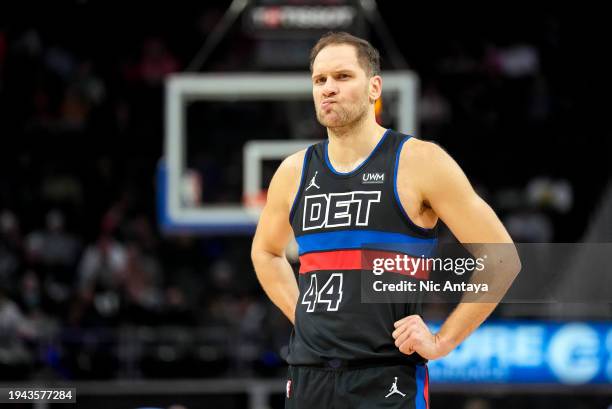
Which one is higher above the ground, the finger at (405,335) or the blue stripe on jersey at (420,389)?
the finger at (405,335)

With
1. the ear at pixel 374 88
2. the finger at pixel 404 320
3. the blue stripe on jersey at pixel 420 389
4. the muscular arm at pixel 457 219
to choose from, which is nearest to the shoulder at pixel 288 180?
the ear at pixel 374 88

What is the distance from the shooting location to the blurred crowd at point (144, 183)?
13211mm

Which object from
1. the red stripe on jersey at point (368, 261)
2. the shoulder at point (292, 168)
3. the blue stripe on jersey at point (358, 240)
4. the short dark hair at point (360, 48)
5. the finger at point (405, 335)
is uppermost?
the short dark hair at point (360, 48)

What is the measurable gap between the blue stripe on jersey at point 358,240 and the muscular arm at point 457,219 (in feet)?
0.50

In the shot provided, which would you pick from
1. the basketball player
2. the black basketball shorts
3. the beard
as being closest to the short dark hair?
the basketball player

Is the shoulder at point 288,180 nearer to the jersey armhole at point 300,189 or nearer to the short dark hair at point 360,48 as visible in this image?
the jersey armhole at point 300,189

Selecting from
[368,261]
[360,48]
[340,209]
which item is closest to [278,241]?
[340,209]

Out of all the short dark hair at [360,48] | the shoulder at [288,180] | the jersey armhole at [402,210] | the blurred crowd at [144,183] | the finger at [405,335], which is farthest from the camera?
the blurred crowd at [144,183]

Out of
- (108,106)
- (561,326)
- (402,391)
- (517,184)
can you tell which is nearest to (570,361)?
(561,326)

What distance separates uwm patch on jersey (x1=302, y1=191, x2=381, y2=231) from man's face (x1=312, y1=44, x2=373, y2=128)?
301 mm

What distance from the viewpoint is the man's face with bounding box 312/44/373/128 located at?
4457mm

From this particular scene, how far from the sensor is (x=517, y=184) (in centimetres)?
1656

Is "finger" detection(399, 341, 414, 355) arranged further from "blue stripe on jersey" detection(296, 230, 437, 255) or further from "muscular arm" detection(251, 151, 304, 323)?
"muscular arm" detection(251, 151, 304, 323)

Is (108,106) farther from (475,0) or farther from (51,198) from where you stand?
(475,0)
